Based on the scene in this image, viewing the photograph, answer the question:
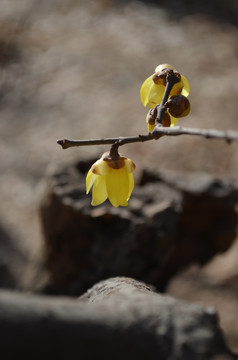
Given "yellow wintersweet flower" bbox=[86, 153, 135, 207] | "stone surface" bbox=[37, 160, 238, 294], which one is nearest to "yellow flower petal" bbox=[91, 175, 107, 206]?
"yellow wintersweet flower" bbox=[86, 153, 135, 207]

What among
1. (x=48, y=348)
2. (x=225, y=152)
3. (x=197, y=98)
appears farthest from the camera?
(x=197, y=98)

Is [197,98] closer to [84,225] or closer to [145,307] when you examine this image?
[84,225]

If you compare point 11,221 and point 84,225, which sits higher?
point 11,221

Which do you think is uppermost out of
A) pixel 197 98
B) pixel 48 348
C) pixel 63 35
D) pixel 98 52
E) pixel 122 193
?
pixel 63 35

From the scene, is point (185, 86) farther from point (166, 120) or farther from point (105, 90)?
point (105, 90)

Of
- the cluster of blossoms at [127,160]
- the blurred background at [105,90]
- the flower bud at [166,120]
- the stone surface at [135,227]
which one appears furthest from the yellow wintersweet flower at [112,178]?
the blurred background at [105,90]

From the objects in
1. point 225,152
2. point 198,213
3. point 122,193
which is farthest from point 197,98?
point 122,193
